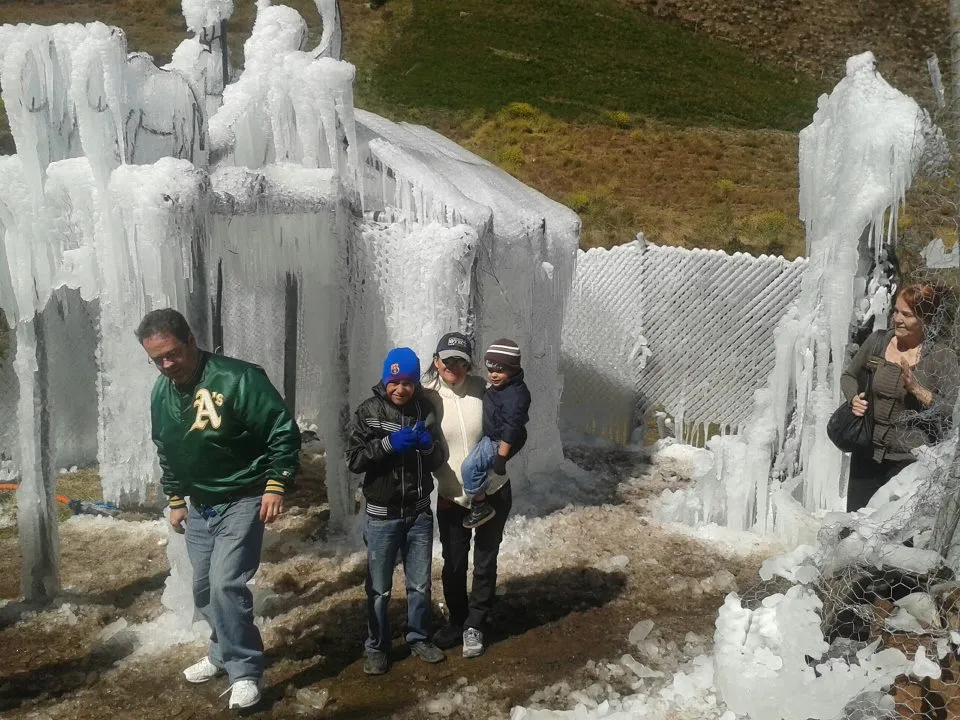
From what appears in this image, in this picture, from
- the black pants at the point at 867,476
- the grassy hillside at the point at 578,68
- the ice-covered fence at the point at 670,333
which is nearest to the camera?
the black pants at the point at 867,476

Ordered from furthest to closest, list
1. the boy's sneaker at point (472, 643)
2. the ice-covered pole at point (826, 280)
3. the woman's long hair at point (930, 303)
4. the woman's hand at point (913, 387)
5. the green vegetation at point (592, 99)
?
the green vegetation at point (592, 99), the ice-covered pole at point (826, 280), the boy's sneaker at point (472, 643), the woman's hand at point (913, 387), the woman's long hair at point (930, 303)

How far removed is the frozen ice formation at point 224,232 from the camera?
11.7 ft

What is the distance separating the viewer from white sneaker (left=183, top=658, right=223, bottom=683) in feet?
11.5

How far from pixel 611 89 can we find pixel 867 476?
29.3 metres

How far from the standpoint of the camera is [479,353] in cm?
482

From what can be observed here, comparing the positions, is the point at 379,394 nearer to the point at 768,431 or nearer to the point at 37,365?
the point at 37,365

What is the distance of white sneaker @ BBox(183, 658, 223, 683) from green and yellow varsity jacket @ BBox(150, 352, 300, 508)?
0.82 meters

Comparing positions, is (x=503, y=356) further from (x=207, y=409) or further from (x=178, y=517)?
(x=178, y=517)

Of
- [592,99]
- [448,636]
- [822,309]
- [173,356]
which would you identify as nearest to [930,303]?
[822,309]

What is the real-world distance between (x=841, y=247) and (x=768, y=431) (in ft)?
3.97

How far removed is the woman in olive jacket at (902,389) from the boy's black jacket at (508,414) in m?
1.36

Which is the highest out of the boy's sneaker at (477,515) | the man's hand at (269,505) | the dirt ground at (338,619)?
the man's hand at (269,505)

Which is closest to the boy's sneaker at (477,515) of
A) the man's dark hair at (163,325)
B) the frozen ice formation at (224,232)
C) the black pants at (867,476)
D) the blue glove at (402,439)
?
the blue glove at (402,439)

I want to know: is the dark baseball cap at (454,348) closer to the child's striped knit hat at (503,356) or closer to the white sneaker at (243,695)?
Result: the child's striped knit hat at (503,356)
